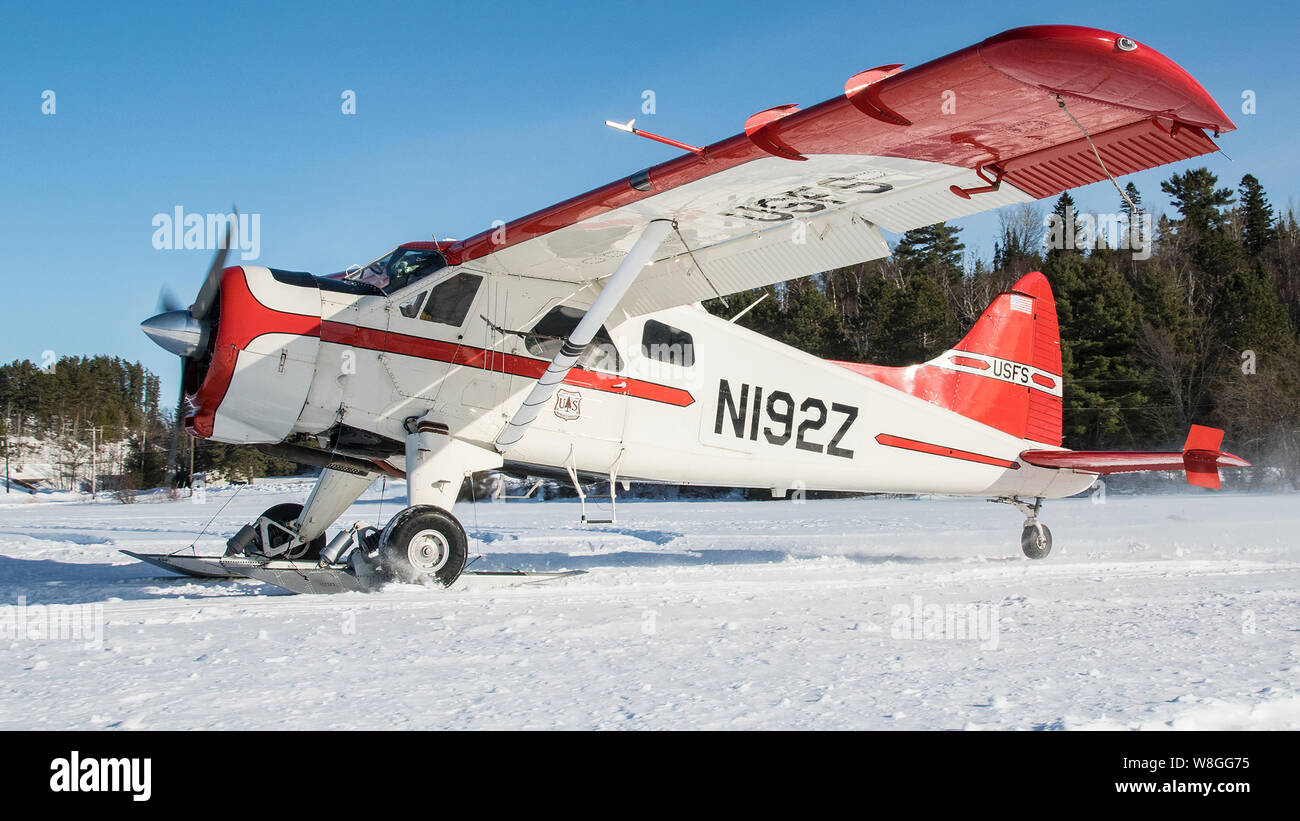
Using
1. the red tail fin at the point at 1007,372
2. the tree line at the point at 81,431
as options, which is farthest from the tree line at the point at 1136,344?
the tree line at the point at 81,431

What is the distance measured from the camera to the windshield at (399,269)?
22.0ft

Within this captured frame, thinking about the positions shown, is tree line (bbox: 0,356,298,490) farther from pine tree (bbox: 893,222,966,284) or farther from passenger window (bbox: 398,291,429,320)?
passenger window (bbox: 398,291,429,320)

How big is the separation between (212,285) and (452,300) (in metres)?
1.69

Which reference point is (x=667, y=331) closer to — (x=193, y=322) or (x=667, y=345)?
(x=667, y=345)

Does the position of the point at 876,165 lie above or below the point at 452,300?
above

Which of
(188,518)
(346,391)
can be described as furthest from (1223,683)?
(188,518)

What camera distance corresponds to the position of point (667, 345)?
7.65 metres

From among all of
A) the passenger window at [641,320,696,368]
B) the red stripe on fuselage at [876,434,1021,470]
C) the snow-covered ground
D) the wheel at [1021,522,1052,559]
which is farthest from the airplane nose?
the wheel at [1021,522,1052,559]

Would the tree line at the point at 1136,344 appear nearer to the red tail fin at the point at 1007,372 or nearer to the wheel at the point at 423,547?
the red tail fin at the point at 1007,372

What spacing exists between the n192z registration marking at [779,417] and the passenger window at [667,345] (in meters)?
0.42

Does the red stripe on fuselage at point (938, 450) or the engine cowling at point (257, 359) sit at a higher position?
the engine cowling at point (257, 359)

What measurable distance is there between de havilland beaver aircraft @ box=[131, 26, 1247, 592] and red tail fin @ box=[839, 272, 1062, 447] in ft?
0.38

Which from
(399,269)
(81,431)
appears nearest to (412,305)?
(399,269)

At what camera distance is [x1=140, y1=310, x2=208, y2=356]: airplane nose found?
5.95 metres
